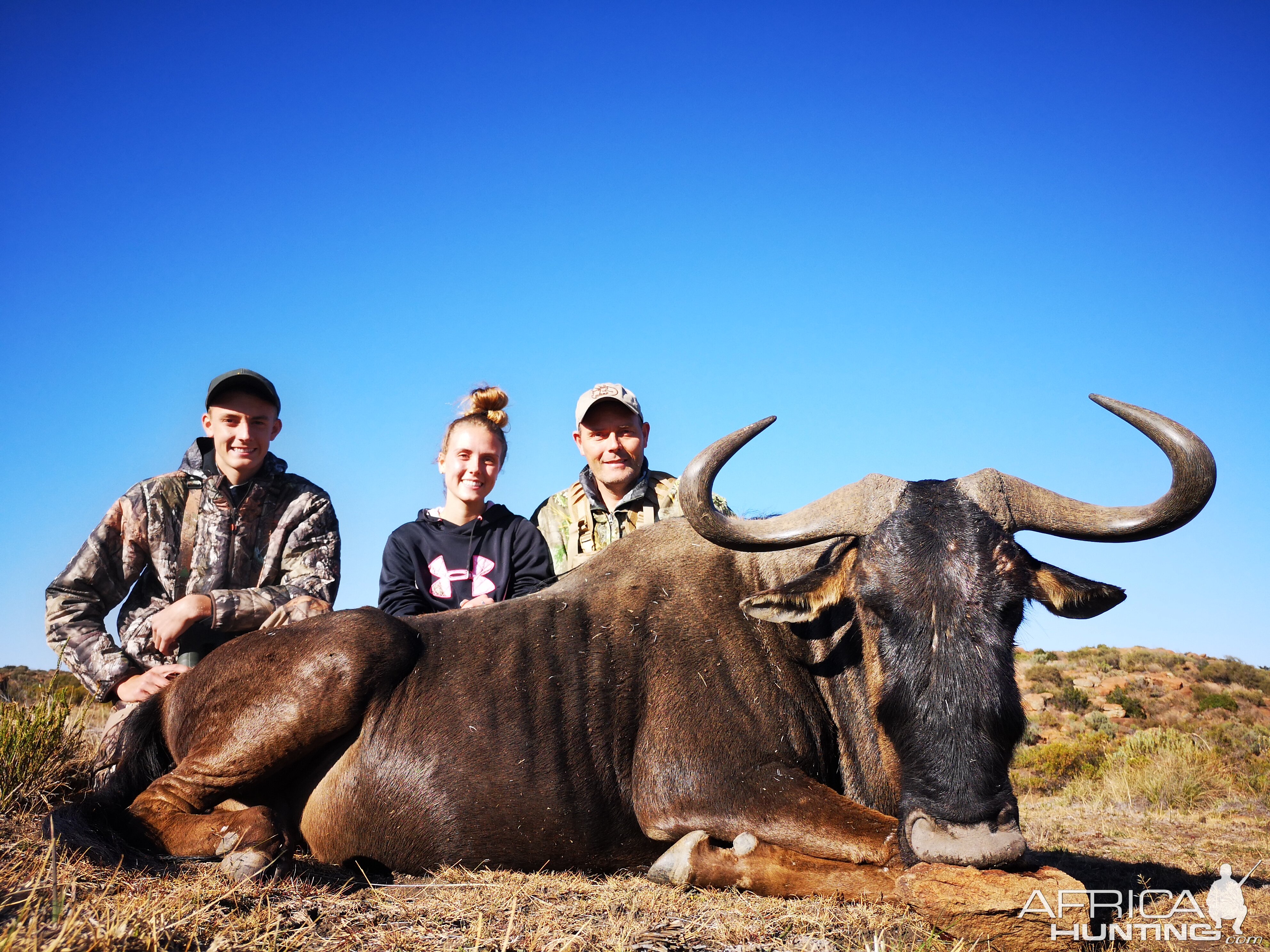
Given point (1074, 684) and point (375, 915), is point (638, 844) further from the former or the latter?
point (1074, 684)

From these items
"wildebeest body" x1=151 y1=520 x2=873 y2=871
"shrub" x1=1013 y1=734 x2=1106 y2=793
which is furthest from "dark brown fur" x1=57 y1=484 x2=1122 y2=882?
"shrub" x1=1013 y1=734 x2=1106 y2=793

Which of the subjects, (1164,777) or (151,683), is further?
(1164,777)

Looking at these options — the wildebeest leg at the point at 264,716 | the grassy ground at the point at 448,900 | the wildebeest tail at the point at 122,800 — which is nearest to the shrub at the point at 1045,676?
the grassy ground at the point at 448,900

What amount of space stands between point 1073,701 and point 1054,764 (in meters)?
7.23

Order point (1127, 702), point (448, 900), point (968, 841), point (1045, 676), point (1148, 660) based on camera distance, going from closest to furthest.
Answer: point (968, 841), point (448, 900), point (1127, 702), point (1045, 676), point (1148, 660)

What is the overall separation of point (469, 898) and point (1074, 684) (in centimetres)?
2072

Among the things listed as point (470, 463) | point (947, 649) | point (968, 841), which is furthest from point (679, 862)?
point (470, 463)

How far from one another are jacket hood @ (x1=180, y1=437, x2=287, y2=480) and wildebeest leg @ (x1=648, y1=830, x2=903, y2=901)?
4533 millimetres

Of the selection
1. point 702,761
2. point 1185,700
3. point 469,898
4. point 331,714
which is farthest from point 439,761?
point 1185,700

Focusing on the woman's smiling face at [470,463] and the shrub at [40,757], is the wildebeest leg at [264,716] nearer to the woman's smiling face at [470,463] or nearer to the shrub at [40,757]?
the shrub at [40,757]

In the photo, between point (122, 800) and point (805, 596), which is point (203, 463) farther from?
point (805, 596)

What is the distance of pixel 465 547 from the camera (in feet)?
23.5

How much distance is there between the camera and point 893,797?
183 inches

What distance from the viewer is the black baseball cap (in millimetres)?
6930
